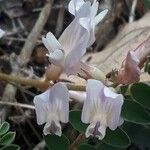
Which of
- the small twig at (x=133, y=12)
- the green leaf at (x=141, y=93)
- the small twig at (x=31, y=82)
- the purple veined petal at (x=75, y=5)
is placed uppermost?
the purple veined petal at (x=75, y=5)

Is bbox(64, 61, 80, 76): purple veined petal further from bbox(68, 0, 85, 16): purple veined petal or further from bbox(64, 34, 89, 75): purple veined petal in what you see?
bbox(68, 0, 85, 16): purple veined petal

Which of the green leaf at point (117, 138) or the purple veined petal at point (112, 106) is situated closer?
the purple veined petal at point (112, 106)

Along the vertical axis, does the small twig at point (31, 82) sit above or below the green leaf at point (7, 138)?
above

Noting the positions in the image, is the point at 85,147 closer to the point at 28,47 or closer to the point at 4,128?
the point at 4,128

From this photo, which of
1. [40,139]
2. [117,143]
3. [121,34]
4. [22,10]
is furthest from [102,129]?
[22,10]

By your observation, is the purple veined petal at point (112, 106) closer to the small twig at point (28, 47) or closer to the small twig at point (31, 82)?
the small twig at point (31, 82)

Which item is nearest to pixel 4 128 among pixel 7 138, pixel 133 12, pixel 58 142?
pixel 7 138

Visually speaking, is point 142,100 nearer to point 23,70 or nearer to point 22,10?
point 23,70

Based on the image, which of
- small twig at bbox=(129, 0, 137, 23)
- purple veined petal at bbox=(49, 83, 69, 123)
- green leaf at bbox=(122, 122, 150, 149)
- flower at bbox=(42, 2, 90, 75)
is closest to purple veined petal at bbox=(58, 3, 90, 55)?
flower at bbox=(42, 2, 90, 75)

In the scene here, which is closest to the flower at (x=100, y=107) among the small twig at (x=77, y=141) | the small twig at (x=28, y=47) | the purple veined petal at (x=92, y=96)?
the purple veined petal at (x=92, y=96)
